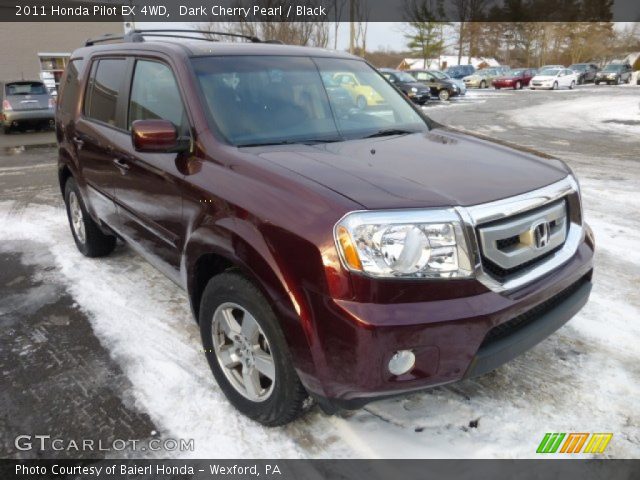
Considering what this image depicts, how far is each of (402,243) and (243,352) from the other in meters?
1.05

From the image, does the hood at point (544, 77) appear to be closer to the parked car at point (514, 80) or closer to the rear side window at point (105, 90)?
the parked car at point (514, 80)

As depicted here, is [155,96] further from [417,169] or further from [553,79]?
[553,79]

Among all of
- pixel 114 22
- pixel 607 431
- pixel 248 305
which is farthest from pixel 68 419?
pixel 114 22

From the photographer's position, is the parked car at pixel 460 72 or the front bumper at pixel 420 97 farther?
the parked car at pixel 460 72

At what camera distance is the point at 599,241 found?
15.8ft

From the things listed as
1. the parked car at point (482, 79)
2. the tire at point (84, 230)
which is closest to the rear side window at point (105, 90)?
the tire at point (84, 230)

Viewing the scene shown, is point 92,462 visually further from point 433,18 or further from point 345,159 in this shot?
point 433,18

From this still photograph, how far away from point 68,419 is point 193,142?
1580 mm

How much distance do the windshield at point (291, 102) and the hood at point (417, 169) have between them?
7.8 inches

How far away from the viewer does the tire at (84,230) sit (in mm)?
4608

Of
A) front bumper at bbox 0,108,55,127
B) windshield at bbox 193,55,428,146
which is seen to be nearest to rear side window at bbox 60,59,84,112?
windshield at bbox 193,55,428,146

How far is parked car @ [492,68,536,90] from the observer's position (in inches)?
1387

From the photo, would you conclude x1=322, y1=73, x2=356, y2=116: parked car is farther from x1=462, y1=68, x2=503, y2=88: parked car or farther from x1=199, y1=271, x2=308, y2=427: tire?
x1=462, y1=68, x2=503, y2=88: parked car

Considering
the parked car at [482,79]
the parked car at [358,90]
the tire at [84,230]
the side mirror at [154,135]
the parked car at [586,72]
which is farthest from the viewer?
the parked car at [586,72]
